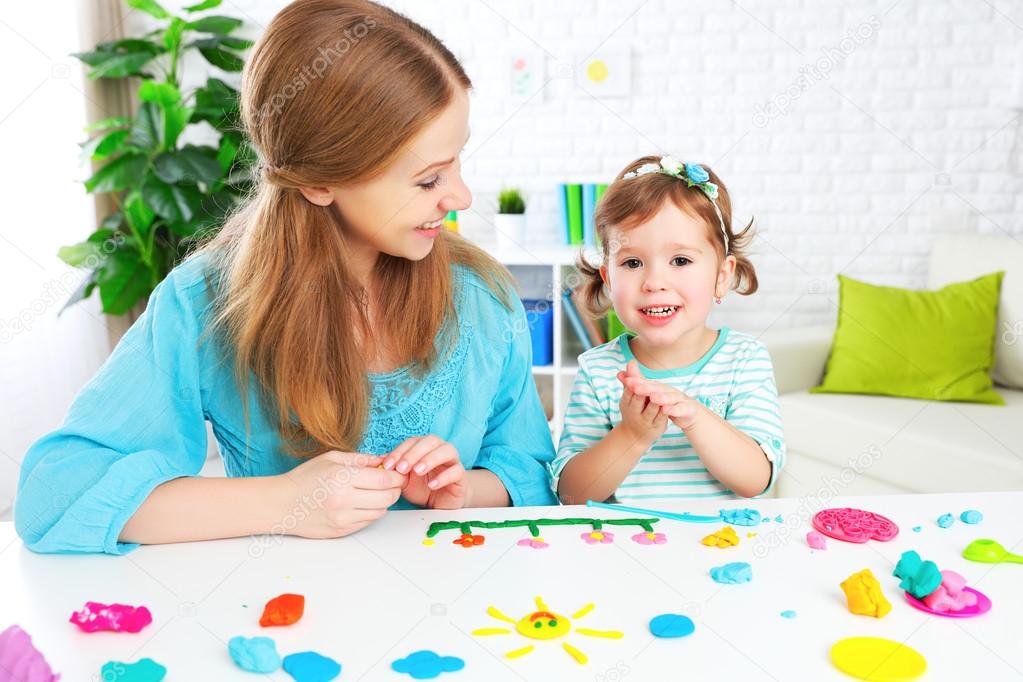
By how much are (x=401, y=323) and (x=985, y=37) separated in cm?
298

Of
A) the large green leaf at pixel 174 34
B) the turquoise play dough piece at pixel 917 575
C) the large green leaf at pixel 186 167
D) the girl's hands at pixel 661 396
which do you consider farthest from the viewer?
the large green leaf at pixel 174 34

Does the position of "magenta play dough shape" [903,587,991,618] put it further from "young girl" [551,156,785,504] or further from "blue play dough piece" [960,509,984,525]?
"young girl" [551,156,785,504]

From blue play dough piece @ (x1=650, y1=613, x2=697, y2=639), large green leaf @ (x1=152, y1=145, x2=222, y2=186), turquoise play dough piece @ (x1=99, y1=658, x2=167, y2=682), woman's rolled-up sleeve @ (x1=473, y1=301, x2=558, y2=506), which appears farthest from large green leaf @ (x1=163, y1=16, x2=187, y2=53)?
blue play dough piece @ (x1=650, y1=613, x2=697, y2=639)

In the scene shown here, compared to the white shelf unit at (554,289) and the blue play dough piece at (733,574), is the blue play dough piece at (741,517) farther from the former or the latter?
the white shelf unit at (554,289)

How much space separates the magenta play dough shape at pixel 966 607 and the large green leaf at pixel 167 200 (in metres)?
2.97

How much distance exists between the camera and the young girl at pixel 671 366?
1.33 meters

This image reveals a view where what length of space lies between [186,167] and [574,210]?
1.44 meters

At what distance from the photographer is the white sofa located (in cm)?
244

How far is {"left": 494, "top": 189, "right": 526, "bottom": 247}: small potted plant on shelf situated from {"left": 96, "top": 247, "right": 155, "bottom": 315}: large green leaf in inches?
53.4

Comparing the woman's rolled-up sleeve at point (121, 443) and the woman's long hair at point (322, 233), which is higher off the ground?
the woman's long hair at point (322, 233)

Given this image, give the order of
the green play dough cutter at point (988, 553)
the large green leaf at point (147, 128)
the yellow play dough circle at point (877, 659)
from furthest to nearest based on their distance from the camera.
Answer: the large green leaf at point (147, 128) → the green play dough cutter at point (988, 553) → the yellow play dough circle at point (877, 659)

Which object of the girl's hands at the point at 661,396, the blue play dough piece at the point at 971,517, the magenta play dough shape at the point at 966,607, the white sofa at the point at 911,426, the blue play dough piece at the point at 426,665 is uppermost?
the girl's hands at the point at 661,396

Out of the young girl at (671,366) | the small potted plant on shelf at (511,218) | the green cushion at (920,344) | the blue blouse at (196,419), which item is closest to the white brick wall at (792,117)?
the small potted plant on shelf at (511,218)

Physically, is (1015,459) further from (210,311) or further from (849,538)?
(210,311)
